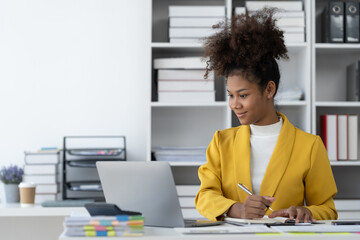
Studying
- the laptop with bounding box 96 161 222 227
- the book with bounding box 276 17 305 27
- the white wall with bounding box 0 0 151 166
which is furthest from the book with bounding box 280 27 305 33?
the laptop with bounding box 96 161 222 227

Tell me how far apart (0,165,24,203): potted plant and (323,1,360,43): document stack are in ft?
6.21

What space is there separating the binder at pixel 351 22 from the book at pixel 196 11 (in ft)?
2.26

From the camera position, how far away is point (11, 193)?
2996 mm

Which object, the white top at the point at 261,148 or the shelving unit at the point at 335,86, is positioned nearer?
the white top at the point at 261,148

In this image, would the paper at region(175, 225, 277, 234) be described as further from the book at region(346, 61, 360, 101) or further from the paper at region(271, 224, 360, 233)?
the book at region(346, 61, 360, 101)

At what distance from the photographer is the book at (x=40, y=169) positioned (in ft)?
9.62

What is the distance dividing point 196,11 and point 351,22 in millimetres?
860

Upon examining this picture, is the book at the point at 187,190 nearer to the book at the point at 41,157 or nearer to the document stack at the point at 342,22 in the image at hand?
the book at the point at 41,157

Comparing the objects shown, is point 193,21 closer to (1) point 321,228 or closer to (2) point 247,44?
(2) point 247,44

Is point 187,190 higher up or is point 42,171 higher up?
point 42,171

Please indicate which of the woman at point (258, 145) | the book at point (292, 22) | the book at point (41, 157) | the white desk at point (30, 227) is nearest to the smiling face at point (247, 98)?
the woman at point (258, 145)

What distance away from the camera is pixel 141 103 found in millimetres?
3141

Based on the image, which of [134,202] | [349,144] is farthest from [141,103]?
[134,202]

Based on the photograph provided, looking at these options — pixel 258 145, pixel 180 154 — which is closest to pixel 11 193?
pixel 180 154
